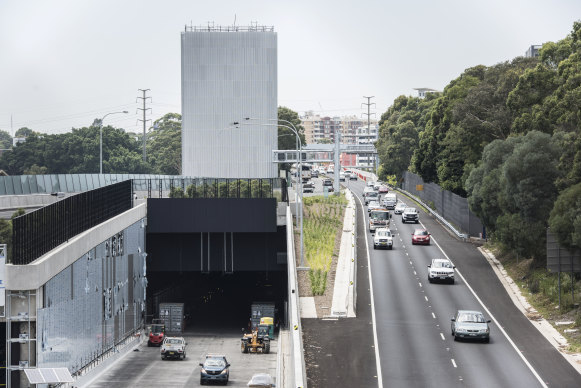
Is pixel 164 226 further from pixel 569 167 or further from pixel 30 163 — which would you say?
pixel 30 163

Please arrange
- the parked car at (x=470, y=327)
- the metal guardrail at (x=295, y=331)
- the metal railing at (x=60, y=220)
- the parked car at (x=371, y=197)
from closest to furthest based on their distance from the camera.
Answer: the metal guardrail at (x=295, y=331), the metal railing at (x=60, y=220), the parked car at (x=470, y=327), the parked car at (x=371, y=197)

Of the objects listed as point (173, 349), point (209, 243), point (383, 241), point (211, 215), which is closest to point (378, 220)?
point (383, 241)

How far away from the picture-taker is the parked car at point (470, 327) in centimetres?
4228

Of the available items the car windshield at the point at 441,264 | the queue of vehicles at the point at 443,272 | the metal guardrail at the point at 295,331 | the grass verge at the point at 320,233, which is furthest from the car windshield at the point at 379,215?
the car windshield at the point at 441,264

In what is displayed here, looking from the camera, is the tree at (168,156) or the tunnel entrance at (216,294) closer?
the tunnel entrance at (216,294)

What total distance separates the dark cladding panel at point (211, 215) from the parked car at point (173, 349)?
14.0 meters

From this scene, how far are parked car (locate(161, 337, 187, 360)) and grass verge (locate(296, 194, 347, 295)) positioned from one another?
28.1ft

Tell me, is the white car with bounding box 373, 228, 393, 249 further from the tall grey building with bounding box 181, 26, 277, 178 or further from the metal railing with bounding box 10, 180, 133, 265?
the tall grey building with bounding box 181, 26, 277, 178

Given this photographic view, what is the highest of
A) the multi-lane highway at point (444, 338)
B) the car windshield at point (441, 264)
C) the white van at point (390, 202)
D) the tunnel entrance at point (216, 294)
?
the white van at point (390, 202)

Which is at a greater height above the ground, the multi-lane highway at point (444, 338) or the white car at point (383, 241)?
the white car at point (383, 241)

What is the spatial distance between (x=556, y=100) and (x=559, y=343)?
20039 millimetres

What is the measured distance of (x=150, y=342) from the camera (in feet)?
189

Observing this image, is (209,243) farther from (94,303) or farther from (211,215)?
(94,303)

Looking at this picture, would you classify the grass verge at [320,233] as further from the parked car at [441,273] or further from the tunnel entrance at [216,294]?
the parked car at [441,273]
